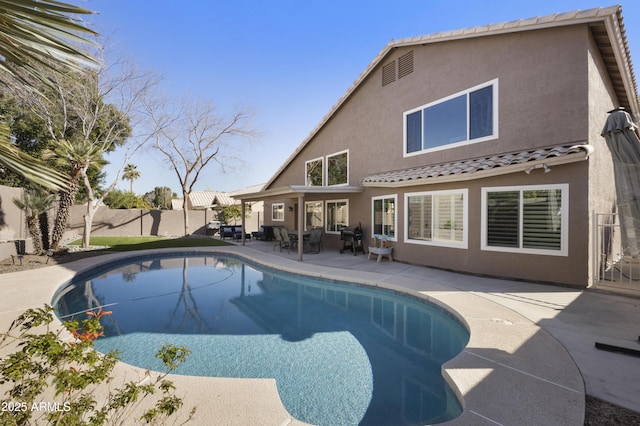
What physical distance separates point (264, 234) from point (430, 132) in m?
13.8

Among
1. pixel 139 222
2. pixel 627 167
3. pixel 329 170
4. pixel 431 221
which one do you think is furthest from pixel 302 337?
pixel 139 222

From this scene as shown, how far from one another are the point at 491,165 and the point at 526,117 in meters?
2.08

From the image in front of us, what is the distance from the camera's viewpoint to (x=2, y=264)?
11.1 m

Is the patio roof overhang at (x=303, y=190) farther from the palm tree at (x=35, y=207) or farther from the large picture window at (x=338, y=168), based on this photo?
the palm tree at (x=35, y=207)

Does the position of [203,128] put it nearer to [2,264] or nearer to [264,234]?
[264,234]

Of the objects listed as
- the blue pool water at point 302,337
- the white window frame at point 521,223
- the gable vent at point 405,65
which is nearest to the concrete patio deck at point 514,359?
the blue pool water at point 302,337

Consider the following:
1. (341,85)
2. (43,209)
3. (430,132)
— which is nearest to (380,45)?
(341,85)

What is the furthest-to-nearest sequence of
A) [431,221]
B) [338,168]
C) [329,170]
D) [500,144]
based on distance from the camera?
[329,170] < [338,168] < [431,221] < [500,144]

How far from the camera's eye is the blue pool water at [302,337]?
13.4 feet

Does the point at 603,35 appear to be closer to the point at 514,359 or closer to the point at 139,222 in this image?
the point at 514,359

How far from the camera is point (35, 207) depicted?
41.5 feet

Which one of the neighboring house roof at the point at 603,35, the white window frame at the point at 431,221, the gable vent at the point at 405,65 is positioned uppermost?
the gable vent at the point at 405,65

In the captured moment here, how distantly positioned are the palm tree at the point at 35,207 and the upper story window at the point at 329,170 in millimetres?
12833

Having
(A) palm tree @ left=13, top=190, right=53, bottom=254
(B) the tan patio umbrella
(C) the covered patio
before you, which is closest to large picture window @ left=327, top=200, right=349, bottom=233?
(C) the covered patio
